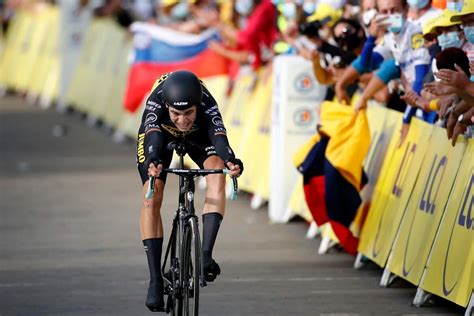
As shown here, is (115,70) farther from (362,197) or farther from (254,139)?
(362,197)

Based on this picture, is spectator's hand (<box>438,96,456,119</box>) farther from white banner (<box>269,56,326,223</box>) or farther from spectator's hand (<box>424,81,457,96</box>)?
white banner (<box>269,56,326,223</box>)

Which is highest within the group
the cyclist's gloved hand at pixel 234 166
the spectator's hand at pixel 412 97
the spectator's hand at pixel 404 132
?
the spectator's hand at pixel 412 97

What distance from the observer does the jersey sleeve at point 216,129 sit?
9289 millimetres

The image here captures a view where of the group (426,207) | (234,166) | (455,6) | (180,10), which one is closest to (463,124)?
(426,207)

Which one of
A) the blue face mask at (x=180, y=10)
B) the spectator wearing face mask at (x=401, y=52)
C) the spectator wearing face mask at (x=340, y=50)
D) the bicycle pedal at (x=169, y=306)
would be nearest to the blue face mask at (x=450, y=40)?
the spectator wearing face mask at (x=401, y=52)

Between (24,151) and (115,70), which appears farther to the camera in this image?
(115,70)

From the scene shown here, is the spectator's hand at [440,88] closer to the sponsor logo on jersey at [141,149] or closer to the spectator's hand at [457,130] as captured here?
the spectator's hand at [457,130]

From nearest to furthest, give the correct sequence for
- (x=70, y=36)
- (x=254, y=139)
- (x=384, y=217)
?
(x=384, y=217), (x=254, y=139), (x=70, y=36)

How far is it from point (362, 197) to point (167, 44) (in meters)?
10.7

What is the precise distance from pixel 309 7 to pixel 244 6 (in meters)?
3.46

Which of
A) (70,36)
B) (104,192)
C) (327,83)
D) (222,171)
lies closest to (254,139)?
(104,192)

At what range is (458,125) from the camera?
33.5 feet

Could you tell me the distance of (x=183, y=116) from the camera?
30.6 feet

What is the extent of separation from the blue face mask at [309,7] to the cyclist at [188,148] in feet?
21.5
